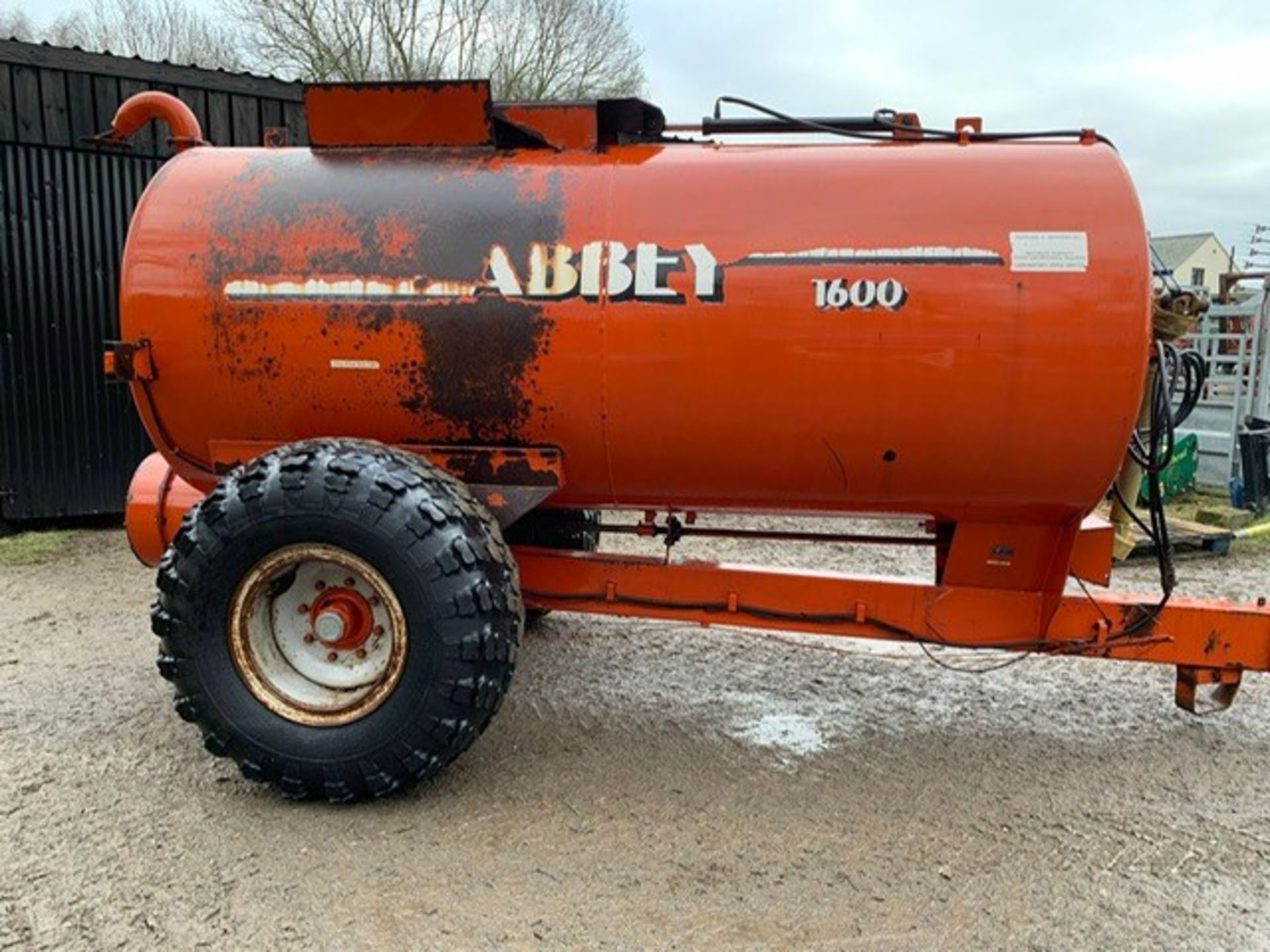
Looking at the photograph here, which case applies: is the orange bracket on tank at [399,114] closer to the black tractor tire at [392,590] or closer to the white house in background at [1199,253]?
the black tractor tire at [392,590]

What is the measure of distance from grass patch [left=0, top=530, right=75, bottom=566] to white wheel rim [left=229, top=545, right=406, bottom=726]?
4.18 m

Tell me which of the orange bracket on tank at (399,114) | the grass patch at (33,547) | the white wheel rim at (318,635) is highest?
the orange bracket on tank at (399,114)

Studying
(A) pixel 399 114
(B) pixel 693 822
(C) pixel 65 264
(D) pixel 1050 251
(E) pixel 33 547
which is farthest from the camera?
(C) pixel 65 264

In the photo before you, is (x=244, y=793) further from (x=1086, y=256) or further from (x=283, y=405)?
(x=1086, y=256)

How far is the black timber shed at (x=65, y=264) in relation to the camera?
22.9 ft

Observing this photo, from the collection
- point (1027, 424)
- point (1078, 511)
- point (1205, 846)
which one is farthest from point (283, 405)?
point (1205, 846)

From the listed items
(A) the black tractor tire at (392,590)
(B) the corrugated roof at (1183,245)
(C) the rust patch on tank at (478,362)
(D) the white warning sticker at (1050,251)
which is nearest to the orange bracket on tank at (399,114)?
(C) the rust patch on tank at (478,362)

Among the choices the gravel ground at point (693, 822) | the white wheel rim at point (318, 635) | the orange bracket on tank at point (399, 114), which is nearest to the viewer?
the gravel ground at point (693, 822)

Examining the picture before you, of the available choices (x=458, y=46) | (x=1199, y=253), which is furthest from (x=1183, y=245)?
(x=458, y=46)

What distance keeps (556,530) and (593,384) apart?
138cm

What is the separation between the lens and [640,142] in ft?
11.9

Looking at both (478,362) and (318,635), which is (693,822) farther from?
(478,362)

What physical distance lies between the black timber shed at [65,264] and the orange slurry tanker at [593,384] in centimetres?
426

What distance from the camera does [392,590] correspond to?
10.4 feet
